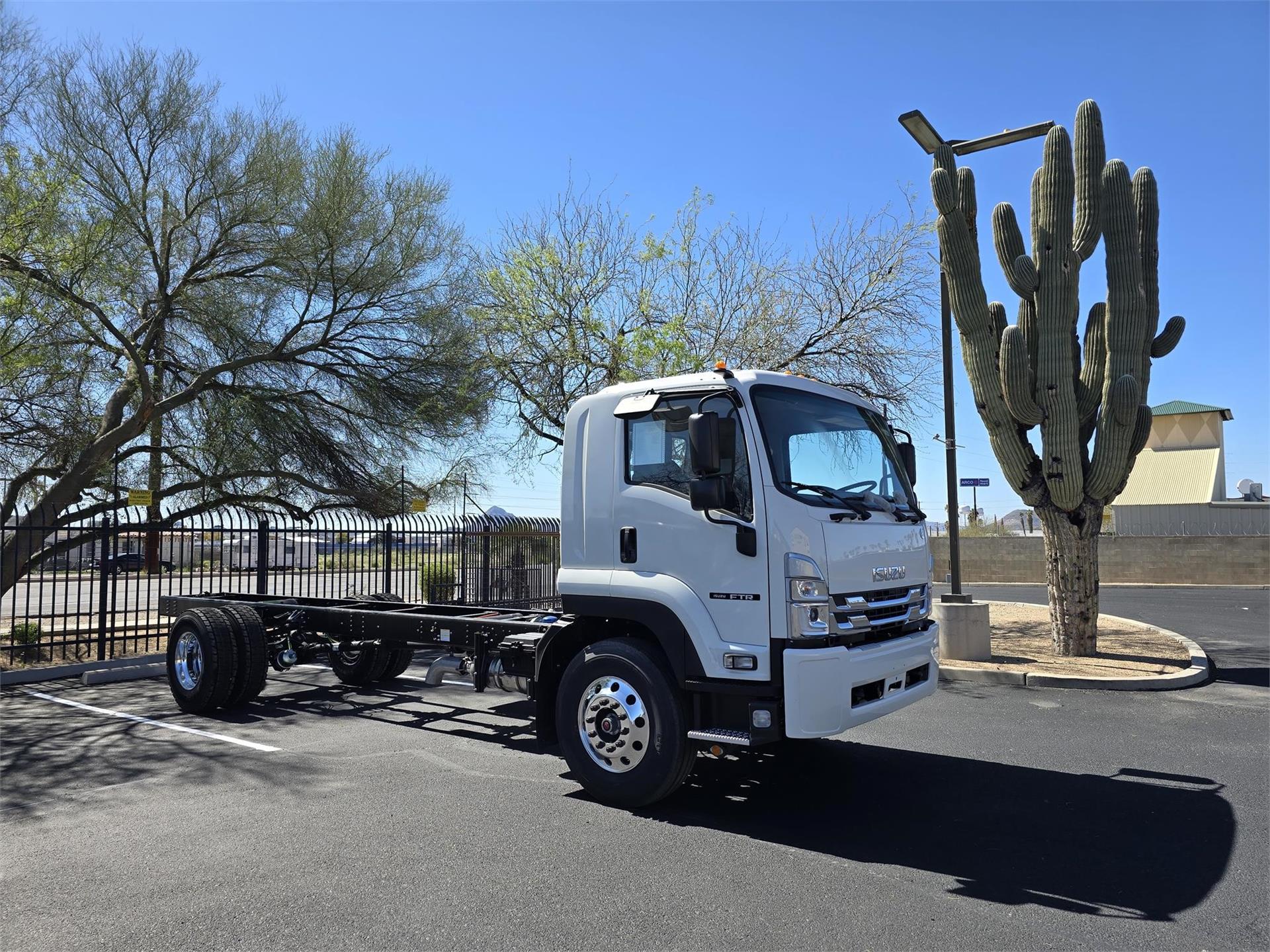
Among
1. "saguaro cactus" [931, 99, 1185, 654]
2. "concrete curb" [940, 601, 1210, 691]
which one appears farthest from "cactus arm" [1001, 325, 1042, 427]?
"concrete curb" [940, 601, 1210, 691]

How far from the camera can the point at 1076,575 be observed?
11.8 m

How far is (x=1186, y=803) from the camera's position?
A: 5684 millimetres

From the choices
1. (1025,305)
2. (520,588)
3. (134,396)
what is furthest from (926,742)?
(134,396)

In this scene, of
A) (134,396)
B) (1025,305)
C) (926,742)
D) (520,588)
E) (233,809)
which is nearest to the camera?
(233,809)

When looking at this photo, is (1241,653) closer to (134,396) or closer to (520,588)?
(520,588)

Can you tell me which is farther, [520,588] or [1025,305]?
[520,588]

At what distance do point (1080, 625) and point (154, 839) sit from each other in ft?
35.8

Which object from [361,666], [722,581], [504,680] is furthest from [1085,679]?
[361,666]

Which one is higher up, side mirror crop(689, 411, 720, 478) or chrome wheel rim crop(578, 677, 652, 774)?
side mirror crop(689, 411, 720, 478)

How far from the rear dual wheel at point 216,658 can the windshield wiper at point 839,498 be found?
→ 5891 mm

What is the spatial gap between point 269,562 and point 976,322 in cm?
1325

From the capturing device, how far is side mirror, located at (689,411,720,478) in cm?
524

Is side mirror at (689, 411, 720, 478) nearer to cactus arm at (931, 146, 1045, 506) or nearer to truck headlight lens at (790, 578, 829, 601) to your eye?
truck headlight lens at (790, 578, 829, 601)

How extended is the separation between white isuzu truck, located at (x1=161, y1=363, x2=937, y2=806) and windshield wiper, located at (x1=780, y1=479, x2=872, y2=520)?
0.01 metres
